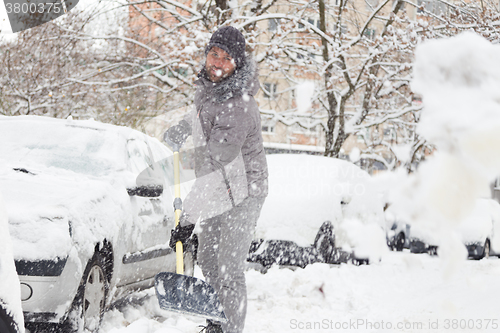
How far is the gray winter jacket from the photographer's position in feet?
10.6

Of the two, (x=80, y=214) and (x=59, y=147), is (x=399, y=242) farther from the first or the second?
(x=80, y=214)

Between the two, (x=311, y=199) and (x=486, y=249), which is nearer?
(x=311, y=199)

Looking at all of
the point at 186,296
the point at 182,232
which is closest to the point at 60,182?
the point at 182,232

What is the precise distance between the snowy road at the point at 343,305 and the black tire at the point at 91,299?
0.57 ft

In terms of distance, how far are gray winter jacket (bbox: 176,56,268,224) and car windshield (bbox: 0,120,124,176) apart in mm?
1140

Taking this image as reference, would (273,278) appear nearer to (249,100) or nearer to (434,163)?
(249,100)

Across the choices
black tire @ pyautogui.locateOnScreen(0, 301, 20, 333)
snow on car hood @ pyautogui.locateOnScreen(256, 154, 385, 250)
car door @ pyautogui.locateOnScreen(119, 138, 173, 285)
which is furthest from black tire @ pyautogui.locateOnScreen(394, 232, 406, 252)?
black tire @ pyautogui.locateOnScreen(0, 301, 20, 333)

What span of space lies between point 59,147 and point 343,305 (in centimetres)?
Answer: 291

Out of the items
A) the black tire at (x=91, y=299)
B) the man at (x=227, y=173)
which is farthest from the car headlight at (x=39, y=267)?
the man at (x=227, y=173)

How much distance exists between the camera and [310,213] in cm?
605

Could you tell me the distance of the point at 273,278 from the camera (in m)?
6.02

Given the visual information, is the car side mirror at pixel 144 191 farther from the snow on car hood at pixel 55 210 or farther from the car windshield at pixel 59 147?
the car windshield at pixel 59 147

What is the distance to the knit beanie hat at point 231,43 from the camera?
338 cm

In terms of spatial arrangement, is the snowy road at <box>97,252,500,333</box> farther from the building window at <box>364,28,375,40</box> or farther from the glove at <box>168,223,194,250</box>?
the building window at <box>364,28,375,40</box>
